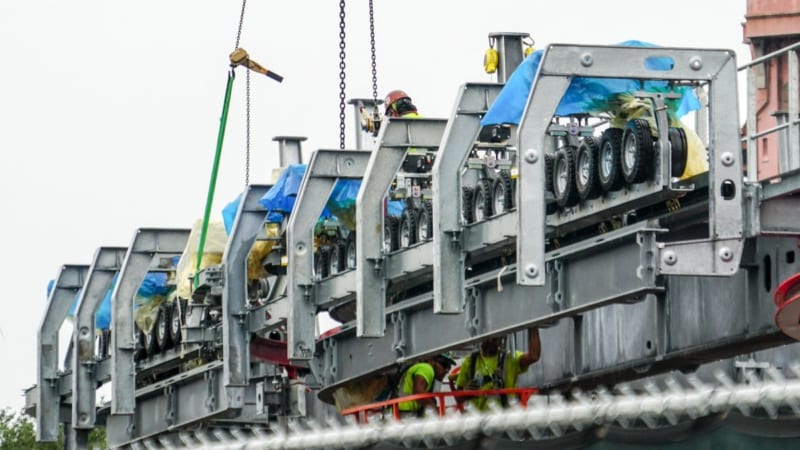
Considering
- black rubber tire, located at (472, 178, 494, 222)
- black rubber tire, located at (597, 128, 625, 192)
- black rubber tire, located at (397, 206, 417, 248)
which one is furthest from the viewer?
black rubber tire, located at (397, 206, 417, 248)

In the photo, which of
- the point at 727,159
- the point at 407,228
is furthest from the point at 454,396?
the point at 727,159

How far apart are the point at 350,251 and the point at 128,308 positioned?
5.91m

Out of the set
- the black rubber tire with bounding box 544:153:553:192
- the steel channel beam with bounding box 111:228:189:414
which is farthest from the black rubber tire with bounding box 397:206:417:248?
the steel channel beam with bounding box 111:228:189:414

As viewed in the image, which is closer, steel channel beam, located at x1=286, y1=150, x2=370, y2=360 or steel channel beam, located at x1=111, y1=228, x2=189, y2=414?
steel channel beam, located at x1=286, y1=150, x2=370, y2=360

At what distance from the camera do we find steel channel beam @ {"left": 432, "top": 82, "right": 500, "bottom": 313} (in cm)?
1917

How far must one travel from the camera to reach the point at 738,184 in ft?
53.0

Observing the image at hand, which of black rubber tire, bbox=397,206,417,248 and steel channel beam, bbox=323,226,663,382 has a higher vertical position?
black rubber tire, bbox=397,206,417,248

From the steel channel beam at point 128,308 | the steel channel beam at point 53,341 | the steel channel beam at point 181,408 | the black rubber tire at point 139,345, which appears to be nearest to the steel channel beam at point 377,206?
the steel channel beam at point 181,408

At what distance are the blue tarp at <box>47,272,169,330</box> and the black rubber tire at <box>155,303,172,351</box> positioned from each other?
0.38 m

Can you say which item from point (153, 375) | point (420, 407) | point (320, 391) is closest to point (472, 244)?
point (420, 407)

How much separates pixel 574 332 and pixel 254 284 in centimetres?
502

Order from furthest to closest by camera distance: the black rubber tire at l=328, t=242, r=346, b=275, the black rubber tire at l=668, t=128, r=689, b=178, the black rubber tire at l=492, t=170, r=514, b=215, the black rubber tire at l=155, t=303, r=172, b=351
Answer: the black rubber tire at l=155, t=303, r=172, b=351 → the black rubber tire at l=328, t=242, r=346, b=275 → the black rubber tire at l=492, t=170, r=514, b=215 → the black rubber tire at l=668, t=128, r=689, b=178

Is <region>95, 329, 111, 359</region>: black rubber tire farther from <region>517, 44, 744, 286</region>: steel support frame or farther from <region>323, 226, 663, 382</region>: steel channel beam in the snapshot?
<region>517, 44, 744, 286</region>: steel support frame

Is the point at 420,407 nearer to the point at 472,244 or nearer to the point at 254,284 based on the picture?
the point at 472,244
